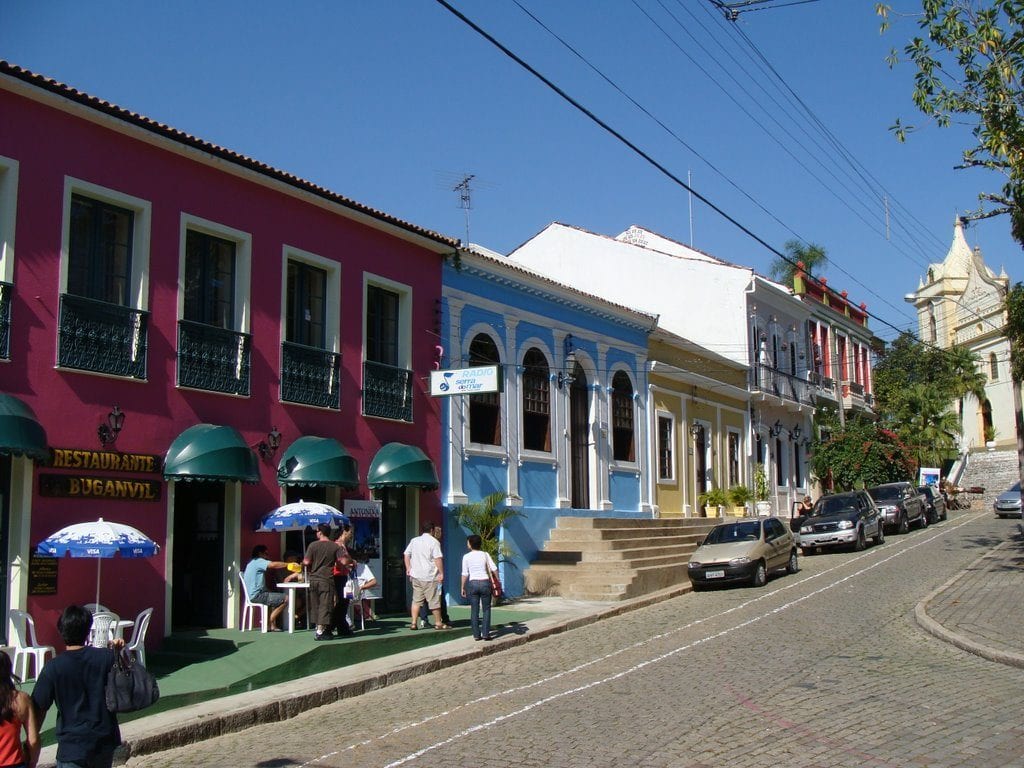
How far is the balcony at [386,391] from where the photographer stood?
17781 millimetres

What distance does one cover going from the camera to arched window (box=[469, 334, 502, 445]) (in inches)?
818

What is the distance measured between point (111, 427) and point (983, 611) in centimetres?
1282

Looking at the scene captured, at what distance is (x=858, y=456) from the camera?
39344mm

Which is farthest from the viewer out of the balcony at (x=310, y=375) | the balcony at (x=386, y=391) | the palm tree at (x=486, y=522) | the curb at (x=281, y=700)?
the palm tree at (x=486, y=522)

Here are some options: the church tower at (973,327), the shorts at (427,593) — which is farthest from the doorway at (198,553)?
the church tower at (973,327)

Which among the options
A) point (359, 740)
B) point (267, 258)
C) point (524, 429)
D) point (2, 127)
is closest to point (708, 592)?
point (524, 429)

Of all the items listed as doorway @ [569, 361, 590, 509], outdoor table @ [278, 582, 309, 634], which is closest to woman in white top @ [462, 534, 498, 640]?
outdoor table @ [278, 582, 309, 634]

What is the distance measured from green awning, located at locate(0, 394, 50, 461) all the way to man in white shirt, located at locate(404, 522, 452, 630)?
5628mm

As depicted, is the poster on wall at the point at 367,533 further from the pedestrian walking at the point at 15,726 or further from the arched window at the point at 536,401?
the pedestrian walking at the point at 15,726

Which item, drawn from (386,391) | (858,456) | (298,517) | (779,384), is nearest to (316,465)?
(298,517)

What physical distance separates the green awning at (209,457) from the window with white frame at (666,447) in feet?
50.1

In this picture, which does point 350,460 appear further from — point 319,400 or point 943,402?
point 943,402

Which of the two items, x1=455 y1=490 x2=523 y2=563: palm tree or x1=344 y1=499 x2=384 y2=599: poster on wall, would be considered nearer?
x1=344 y1=499 x2=384 y2=599: poster on wall

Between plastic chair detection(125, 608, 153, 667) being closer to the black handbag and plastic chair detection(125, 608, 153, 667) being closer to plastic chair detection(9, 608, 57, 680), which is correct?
plastic chair detection(9, 608, 57, 680)
